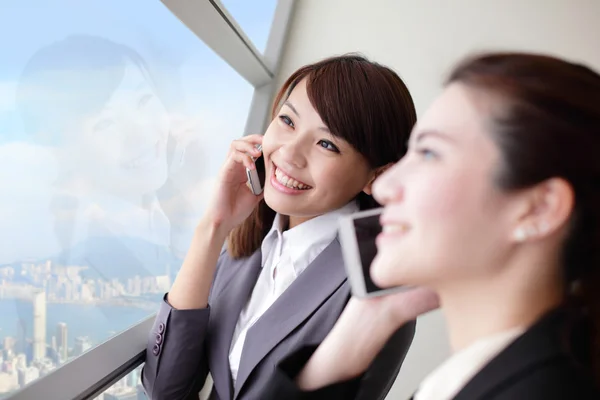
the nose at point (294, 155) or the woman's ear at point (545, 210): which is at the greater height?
the woman's ear at point (545, 210)

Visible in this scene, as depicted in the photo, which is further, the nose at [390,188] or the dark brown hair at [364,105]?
the dark brown hair at [364,105]

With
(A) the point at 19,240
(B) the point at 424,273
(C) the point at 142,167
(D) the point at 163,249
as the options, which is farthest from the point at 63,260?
(B) the point at 424,273

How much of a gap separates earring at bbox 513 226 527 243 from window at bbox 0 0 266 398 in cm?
97

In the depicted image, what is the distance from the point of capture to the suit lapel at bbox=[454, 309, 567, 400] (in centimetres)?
62

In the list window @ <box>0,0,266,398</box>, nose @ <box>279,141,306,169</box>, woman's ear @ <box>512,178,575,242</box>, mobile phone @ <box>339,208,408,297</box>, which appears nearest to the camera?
woman's ear @ <box>512,178,575,242</box>

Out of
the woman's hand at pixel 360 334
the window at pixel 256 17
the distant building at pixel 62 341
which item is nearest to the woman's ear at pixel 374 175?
the woman's hand at pixel 360 334

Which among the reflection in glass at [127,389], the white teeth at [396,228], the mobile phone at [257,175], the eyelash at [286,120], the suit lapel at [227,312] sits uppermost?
the white teeth at [396,228]

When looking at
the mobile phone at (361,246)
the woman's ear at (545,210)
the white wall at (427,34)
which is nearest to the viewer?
the woman's ear at (545,210)

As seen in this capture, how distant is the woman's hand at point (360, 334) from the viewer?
93cm

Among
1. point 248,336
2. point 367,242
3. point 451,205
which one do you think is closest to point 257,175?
point 248,336

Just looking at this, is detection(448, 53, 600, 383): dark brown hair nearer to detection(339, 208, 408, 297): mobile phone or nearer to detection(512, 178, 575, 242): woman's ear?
detection(512, 178, 575, 242): woman's ear

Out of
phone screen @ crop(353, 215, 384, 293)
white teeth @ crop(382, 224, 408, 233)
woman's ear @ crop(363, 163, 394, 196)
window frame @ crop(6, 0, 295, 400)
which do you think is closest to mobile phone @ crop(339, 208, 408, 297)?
phone screen @ crop(353, 215, 384, 293)

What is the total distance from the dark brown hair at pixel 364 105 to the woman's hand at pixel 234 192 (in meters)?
0.26

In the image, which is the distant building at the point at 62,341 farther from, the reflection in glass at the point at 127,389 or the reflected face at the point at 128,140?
the reflected face at the point at 128,140
